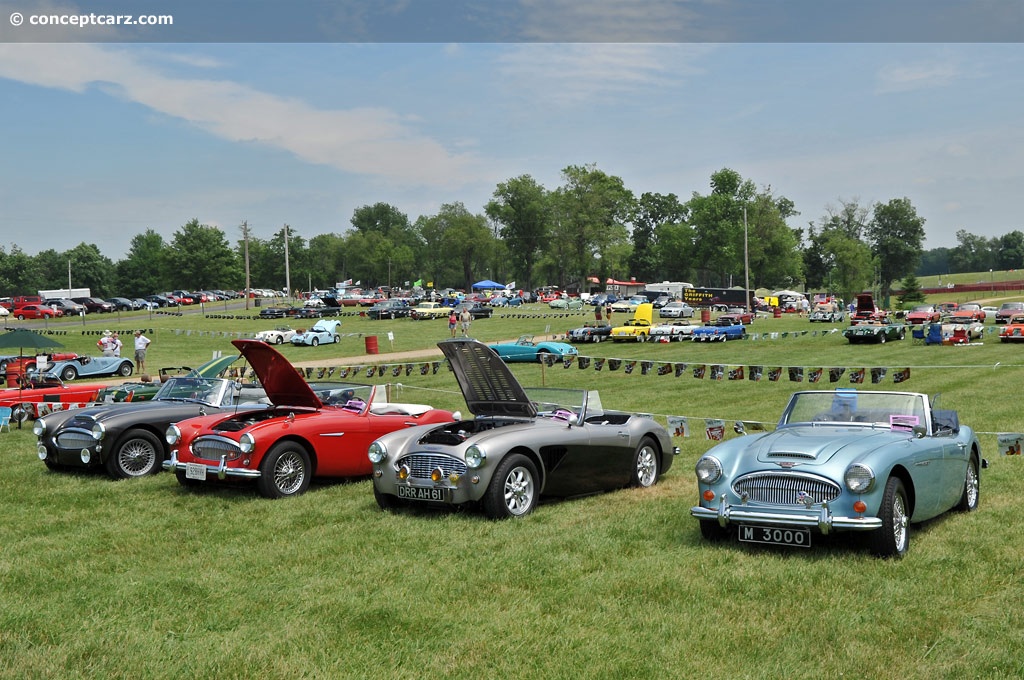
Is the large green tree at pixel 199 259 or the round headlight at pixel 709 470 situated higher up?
the large green tree at pixel 199 259

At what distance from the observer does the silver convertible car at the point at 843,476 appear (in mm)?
7422

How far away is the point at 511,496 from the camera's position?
942 cm

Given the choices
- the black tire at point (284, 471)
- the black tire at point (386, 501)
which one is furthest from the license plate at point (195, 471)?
the black tire at point (386, 501)

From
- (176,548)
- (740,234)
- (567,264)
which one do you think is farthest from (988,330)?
(567,264)

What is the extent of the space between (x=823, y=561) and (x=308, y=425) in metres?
6.30

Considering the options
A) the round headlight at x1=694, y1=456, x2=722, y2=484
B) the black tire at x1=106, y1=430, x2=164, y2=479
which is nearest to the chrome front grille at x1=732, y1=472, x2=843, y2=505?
the round headlight at x1=694, y1=456, x2=722, y2=484

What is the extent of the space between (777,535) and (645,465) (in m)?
3.59

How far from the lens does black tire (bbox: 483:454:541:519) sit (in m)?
9.17

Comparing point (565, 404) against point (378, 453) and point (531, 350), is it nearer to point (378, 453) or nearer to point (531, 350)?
point (378, 453)

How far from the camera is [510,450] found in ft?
31.1

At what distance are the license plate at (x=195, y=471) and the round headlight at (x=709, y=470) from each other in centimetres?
592

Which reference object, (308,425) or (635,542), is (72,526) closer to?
(308,425)

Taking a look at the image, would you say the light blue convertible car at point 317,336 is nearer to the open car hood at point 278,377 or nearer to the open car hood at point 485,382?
the open car hood at point 278,377

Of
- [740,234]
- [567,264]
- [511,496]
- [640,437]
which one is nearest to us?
[511,496]
